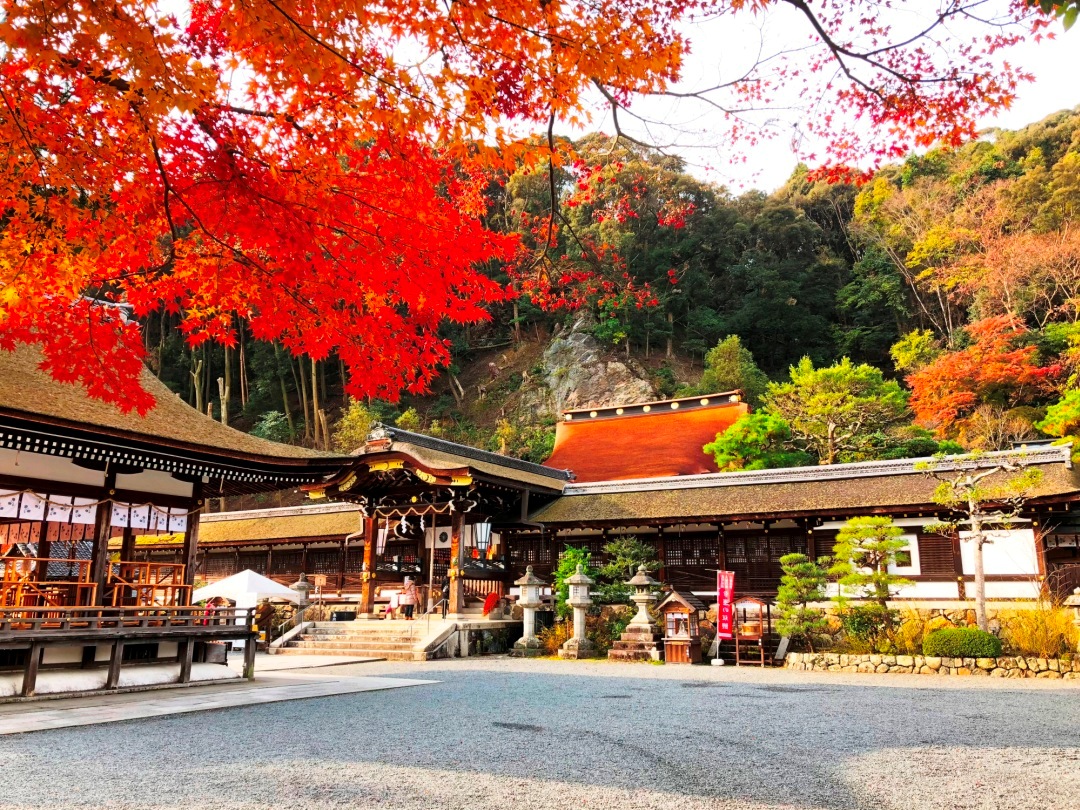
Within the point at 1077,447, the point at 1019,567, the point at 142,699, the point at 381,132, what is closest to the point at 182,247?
the point at 381,132

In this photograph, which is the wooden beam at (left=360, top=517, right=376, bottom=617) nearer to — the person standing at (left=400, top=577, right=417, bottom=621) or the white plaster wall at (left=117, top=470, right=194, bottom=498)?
the person standing at (left=400, top=577, right=417, bottom=621)

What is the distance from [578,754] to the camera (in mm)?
5676

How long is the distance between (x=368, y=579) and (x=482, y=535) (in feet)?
10.1

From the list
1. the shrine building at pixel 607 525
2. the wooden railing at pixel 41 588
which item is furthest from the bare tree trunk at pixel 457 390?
the wooden railing at pixel 41 588

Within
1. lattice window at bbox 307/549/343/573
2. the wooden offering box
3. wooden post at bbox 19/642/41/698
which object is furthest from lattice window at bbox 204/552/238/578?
wooden post at bbox 19/642/41/698

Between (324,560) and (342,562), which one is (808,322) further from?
(324,560)

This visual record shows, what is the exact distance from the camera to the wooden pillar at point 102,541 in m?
10.0

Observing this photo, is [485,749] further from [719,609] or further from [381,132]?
[719,609]

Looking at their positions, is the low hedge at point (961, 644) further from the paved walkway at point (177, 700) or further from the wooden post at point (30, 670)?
the wooden post at point (30, 670)

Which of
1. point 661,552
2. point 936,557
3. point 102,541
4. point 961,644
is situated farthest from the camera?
point 661,552

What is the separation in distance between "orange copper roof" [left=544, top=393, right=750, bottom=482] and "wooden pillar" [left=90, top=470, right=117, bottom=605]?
1764 cm

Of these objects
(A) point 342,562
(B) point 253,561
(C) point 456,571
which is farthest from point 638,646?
(B) point 253,561

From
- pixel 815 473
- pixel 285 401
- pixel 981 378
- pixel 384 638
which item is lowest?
pixel 384 638

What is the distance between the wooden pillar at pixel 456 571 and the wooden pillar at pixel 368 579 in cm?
231
